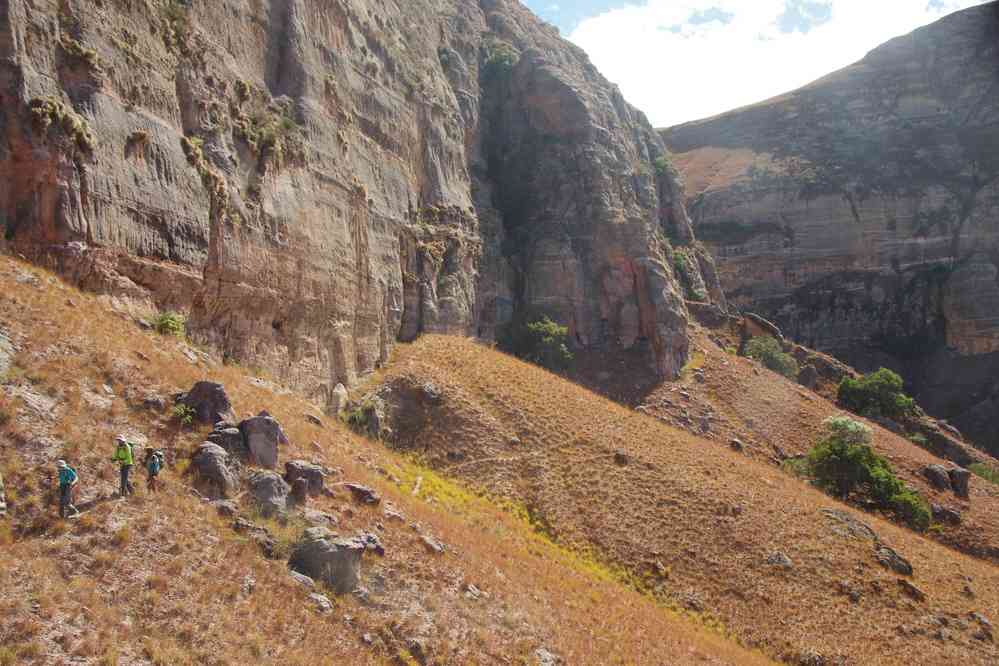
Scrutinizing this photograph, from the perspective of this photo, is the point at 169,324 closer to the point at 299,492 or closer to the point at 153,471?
the point at 299,492

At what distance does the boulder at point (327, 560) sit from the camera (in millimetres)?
11484

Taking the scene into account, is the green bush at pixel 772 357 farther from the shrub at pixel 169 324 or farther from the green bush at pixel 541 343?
the shrub at pixel 169 324

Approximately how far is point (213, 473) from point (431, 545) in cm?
498

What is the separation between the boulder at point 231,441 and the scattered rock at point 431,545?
419 centimetres

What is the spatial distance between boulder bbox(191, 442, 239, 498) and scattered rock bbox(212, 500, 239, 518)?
27cm

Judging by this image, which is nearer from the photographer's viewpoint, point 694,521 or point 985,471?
point 694,521

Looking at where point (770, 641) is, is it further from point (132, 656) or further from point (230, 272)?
point (230, 272)

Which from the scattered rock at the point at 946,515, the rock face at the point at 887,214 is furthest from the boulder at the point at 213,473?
the rock face at the point at 887,214

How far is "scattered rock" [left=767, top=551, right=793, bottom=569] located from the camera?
76.9ft

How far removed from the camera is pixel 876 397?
162ft

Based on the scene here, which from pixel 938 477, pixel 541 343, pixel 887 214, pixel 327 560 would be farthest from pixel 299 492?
pixel 887 214

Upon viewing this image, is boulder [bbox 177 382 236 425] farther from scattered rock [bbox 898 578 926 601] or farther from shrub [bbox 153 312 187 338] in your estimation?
scattered rock [bbox 898 578 926 601]

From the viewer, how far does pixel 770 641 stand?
67.7 ft

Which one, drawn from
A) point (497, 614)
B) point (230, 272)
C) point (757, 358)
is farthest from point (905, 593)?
point (757, 358)
